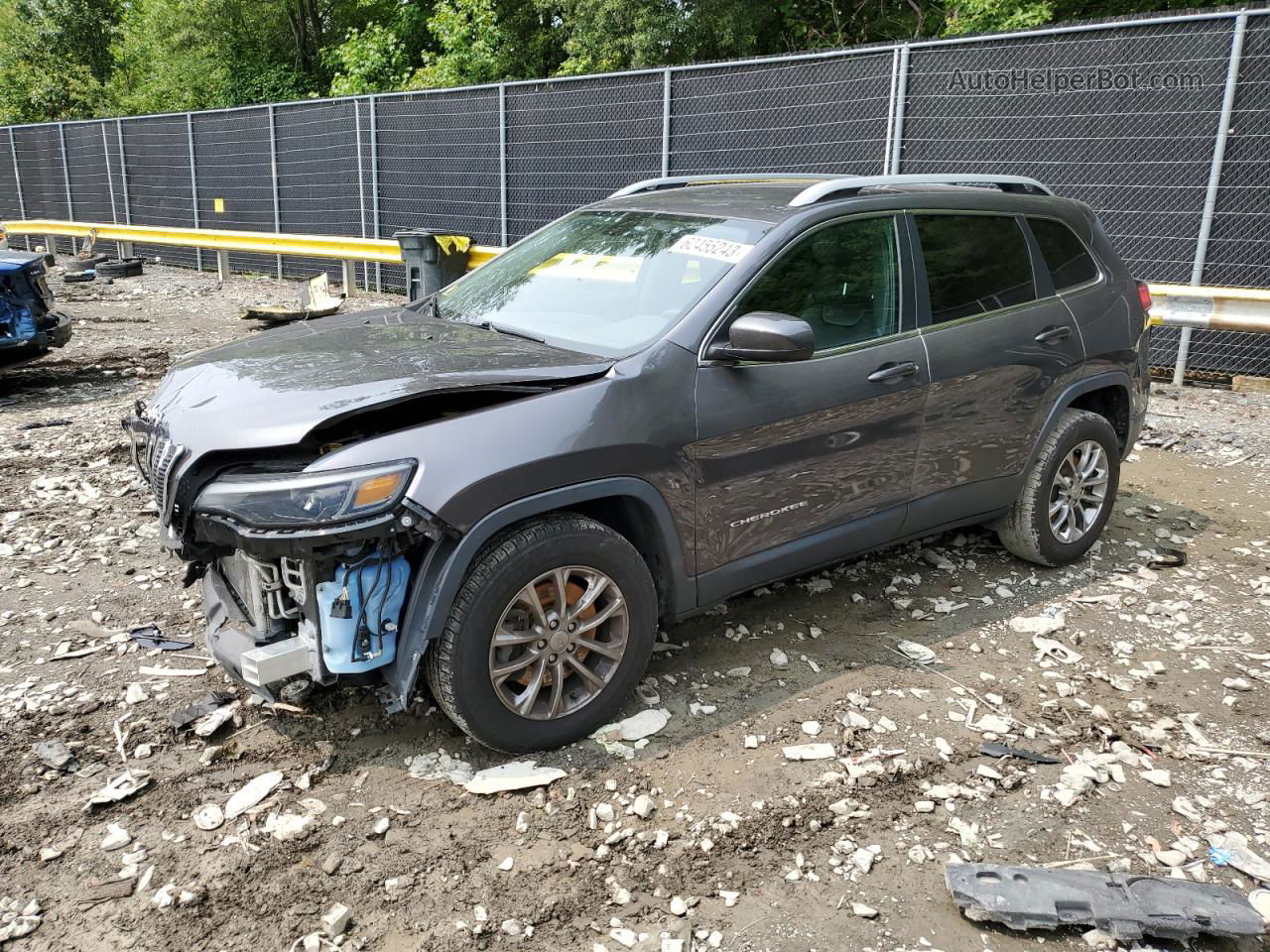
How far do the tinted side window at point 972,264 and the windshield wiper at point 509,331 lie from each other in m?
1.71

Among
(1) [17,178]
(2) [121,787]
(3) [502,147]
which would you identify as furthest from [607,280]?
(1) [17,178]

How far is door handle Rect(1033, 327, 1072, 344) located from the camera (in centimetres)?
474

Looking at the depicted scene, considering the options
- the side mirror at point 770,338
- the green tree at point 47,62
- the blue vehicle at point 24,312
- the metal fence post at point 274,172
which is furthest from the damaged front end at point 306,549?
the green tree at point 47,62

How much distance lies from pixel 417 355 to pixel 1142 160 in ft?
25.9

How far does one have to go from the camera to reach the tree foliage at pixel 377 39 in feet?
64.8

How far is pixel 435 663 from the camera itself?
320 centimetres

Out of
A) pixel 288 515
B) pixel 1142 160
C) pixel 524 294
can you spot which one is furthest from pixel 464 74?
pixel 288 515

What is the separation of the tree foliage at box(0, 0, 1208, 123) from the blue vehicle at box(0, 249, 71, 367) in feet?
44.3

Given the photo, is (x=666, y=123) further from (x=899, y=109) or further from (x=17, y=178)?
(x=17, y=178)

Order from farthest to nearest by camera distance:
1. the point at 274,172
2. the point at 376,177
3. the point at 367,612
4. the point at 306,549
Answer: the point at 274,172, the point at 376,177, the point at 367,612, the point at 306,549

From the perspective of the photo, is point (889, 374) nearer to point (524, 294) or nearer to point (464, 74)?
point (524, 294)

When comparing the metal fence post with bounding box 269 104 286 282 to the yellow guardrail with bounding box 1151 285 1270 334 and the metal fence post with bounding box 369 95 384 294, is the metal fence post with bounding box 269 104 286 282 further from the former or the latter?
the yellow guardrail with bounding box 1151 285 1270 334

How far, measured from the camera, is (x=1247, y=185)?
859cm

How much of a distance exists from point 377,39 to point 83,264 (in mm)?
9940
